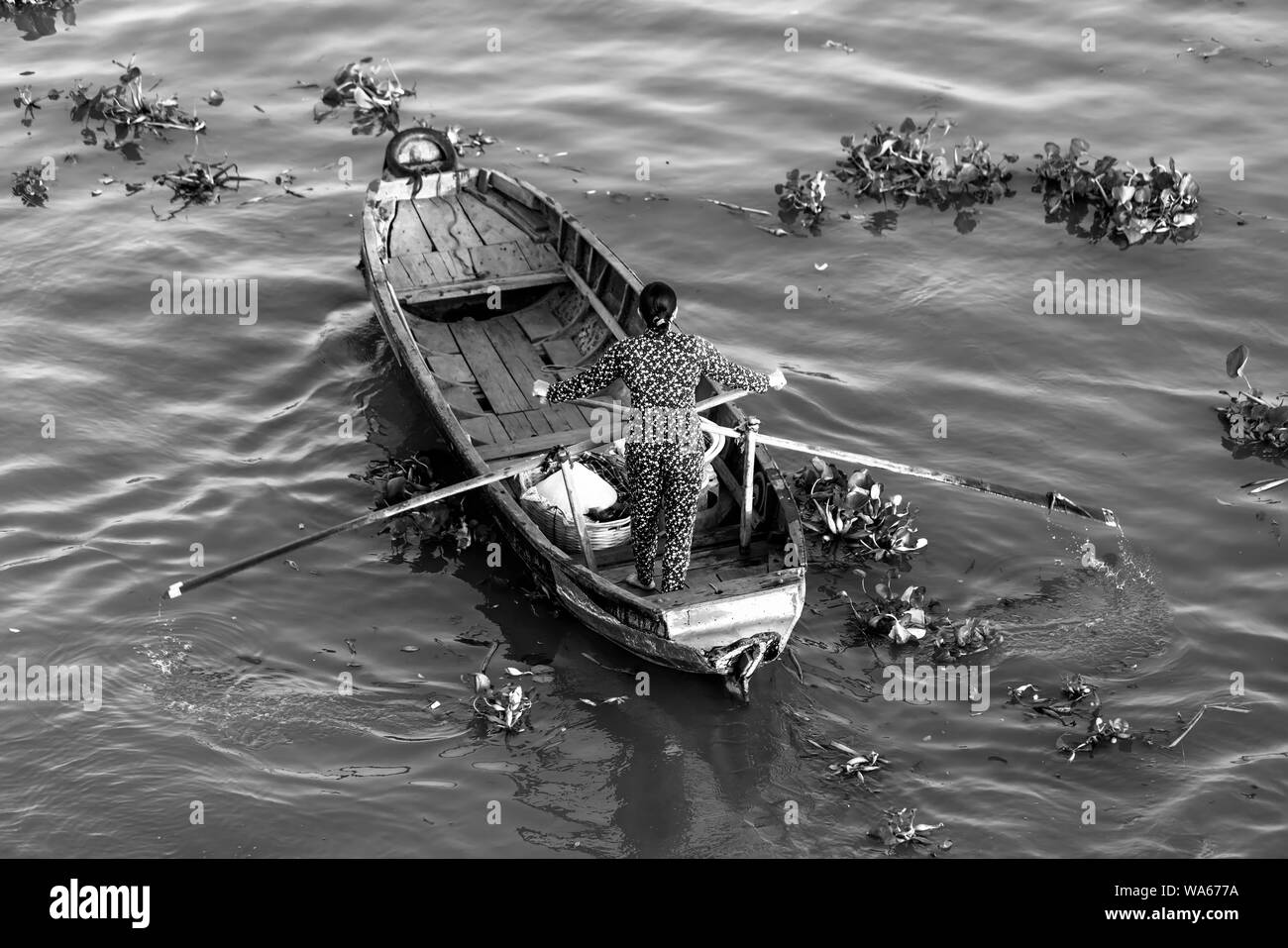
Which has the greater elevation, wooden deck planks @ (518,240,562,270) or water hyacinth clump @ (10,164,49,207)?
water hyacinth clump @ (10,164,49,207)

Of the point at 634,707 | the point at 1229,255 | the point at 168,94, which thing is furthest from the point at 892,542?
the point at 168,94

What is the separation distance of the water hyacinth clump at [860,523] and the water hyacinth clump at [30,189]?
8.57 m

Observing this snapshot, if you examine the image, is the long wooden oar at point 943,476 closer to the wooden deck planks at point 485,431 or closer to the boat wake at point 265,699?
the wooden deck planks at point 485,431

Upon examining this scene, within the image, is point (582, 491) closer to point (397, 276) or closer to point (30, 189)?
point (397, 276)

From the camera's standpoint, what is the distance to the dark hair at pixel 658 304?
8148mm

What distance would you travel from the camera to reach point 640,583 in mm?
8969

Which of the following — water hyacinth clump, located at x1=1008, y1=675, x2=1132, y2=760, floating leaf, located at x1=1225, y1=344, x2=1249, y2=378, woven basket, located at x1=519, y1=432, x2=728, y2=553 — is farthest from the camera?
floating leaf, located at x1=1225, y1=344, x2=1249, y2=378

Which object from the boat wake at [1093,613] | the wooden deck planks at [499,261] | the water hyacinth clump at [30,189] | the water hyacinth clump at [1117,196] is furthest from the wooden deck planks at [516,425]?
the water hyacinth clump at [30,189]

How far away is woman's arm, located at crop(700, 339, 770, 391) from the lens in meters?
8.53

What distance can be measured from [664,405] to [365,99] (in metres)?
8.59

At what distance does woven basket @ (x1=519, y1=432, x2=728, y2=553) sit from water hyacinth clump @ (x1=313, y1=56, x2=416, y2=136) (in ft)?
23.8

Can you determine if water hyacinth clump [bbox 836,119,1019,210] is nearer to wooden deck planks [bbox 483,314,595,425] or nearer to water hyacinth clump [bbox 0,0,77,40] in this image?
wooden deck planks [bbox 483,314,595,425]

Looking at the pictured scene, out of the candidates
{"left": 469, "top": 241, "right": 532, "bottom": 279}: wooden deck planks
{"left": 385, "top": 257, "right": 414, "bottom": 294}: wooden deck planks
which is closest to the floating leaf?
{"left": 469, "top": 241, "right": 532, "bottom": 279}: wooden deck planks
